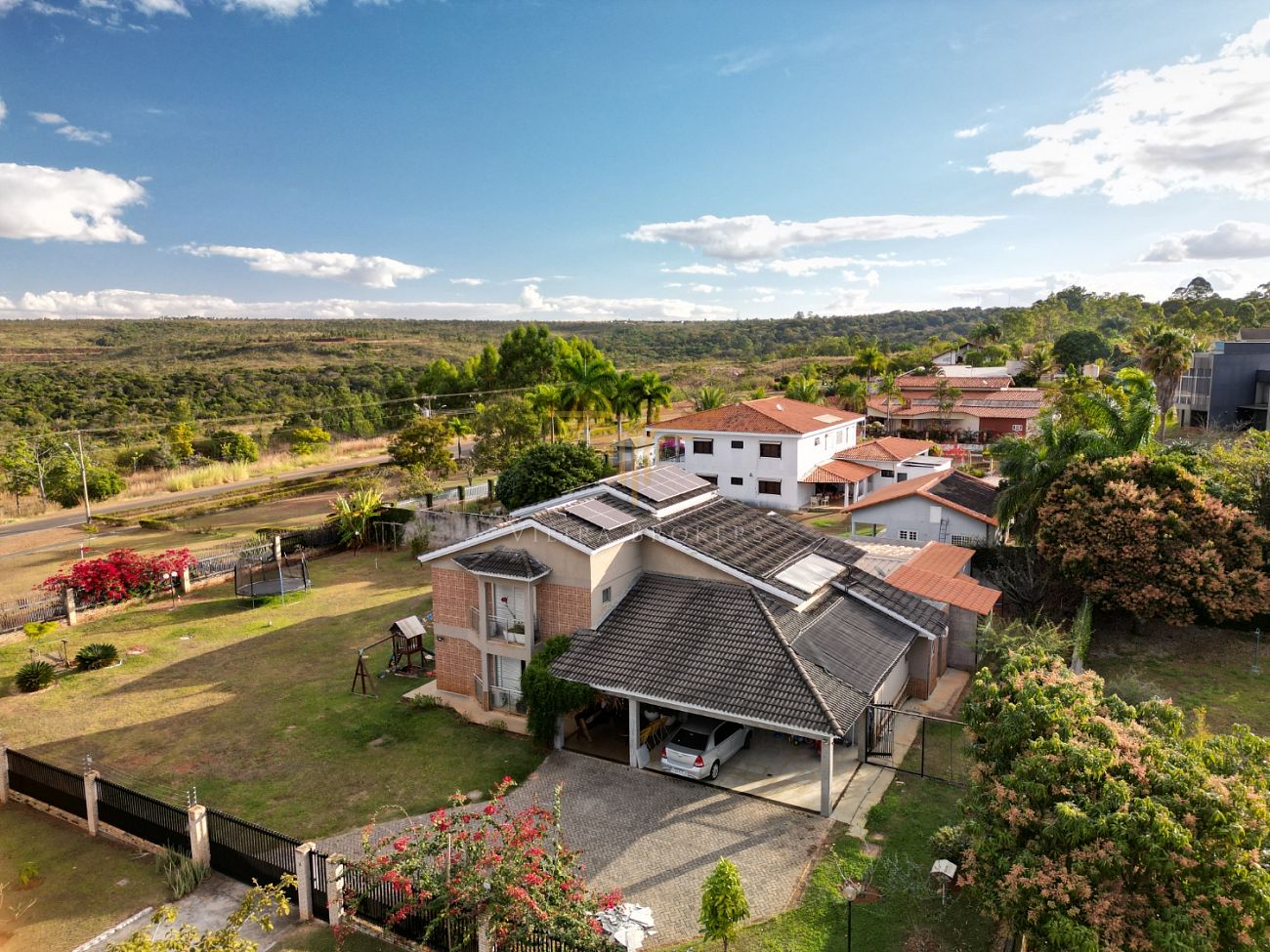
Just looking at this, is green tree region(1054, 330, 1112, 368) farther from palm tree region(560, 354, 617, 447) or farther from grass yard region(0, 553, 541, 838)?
grass yard region(0, 553, 541, 838)

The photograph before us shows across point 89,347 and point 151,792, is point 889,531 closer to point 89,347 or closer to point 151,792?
point 151,792

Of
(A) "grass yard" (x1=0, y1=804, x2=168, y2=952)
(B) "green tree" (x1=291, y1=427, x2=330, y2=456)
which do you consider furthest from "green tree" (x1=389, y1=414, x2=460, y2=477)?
(A) "grass yard" (x1=0, y1=804, x2=168, y2=952)

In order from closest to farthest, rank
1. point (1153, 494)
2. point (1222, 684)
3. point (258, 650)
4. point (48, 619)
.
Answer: point (1222, 684) < point (1153, 494) < point (258, 650) < point (48, 619)

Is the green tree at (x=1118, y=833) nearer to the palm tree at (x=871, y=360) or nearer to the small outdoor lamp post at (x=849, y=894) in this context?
the small outdoor lamp post at (x=849, y=894)

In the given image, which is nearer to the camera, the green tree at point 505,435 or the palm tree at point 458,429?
the green tree at point 505,435

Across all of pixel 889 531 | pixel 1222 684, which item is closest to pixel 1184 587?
pixel 1222 684

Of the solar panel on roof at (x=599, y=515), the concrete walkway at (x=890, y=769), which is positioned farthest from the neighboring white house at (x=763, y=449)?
the solar panel on roof at (x=599, y=515)
